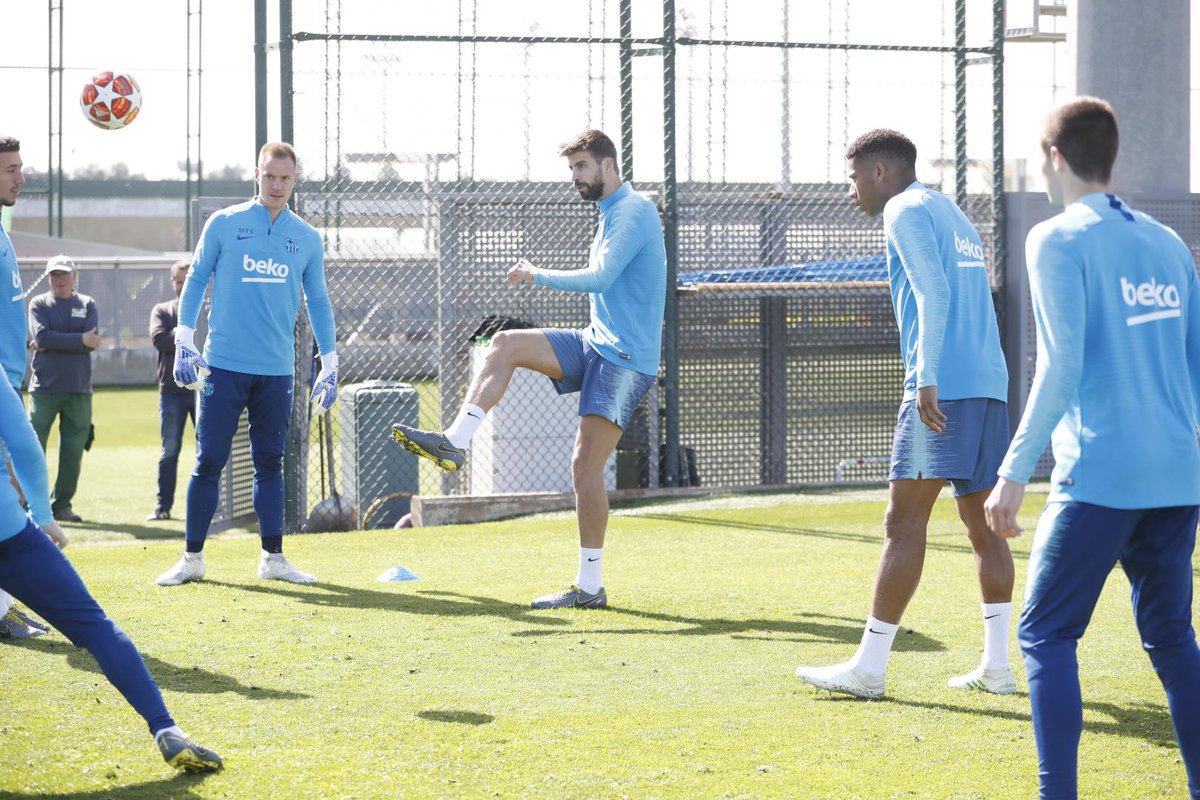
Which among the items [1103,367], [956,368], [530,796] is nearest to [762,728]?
[530,796]

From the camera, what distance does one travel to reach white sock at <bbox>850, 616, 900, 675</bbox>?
4.86 m

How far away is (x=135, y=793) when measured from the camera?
3.83m

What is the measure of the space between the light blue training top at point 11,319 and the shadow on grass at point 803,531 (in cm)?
474

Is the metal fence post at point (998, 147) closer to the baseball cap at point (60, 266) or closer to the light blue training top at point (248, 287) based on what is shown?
the light blue training top at point (248, 287)

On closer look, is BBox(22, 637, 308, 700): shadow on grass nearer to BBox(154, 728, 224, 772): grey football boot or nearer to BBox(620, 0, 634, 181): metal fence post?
BBox(154, 728, 224, 772): grey football boot

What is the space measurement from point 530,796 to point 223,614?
2.89m

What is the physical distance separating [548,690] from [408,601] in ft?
6.24

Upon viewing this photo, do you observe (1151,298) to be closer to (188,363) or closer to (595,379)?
(595,379)

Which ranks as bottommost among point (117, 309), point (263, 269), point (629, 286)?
point (629, 286)

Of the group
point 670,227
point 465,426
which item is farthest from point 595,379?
point 670,227

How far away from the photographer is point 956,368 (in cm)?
482

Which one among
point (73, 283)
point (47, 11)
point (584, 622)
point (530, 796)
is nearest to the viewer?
point (530, 796)

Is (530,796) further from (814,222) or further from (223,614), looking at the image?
(814,222)

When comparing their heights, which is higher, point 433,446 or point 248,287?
point 248,287
